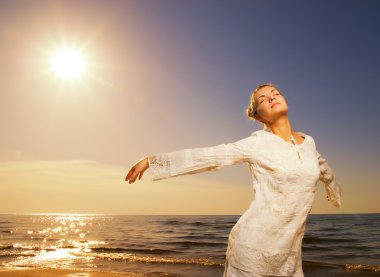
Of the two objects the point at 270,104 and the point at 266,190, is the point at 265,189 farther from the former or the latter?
the point at 270,104

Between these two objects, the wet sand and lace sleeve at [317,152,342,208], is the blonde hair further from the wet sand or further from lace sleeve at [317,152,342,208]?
the wet sand

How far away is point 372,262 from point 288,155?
15.3m

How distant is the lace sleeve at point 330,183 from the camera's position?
2.66m

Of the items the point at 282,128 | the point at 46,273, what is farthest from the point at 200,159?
the point at 46,273

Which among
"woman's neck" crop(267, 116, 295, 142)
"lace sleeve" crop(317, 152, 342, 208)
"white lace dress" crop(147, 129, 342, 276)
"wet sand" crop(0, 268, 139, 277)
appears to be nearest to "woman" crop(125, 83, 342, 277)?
"white lace dress" crop(147, 129, 342, 276)

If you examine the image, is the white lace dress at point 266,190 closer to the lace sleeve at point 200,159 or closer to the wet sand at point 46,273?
the lace sleeve at point 200,159

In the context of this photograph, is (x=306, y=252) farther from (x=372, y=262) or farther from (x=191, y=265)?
(x=191, y=265)

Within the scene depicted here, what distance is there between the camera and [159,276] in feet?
32.7

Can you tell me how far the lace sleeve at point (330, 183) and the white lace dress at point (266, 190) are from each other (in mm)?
401

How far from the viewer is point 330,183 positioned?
286 cm

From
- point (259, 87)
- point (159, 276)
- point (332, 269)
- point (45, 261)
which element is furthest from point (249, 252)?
point (45, 261)

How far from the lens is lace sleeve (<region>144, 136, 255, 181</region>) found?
85.6 inches

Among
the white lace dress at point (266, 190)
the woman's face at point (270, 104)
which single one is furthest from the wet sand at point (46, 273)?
the woman's face at point (270, 104)

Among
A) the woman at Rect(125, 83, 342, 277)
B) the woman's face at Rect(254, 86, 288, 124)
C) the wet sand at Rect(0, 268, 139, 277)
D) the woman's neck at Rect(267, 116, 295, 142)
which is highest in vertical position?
the woman's face at Rect(254, 86, 288, 124)
